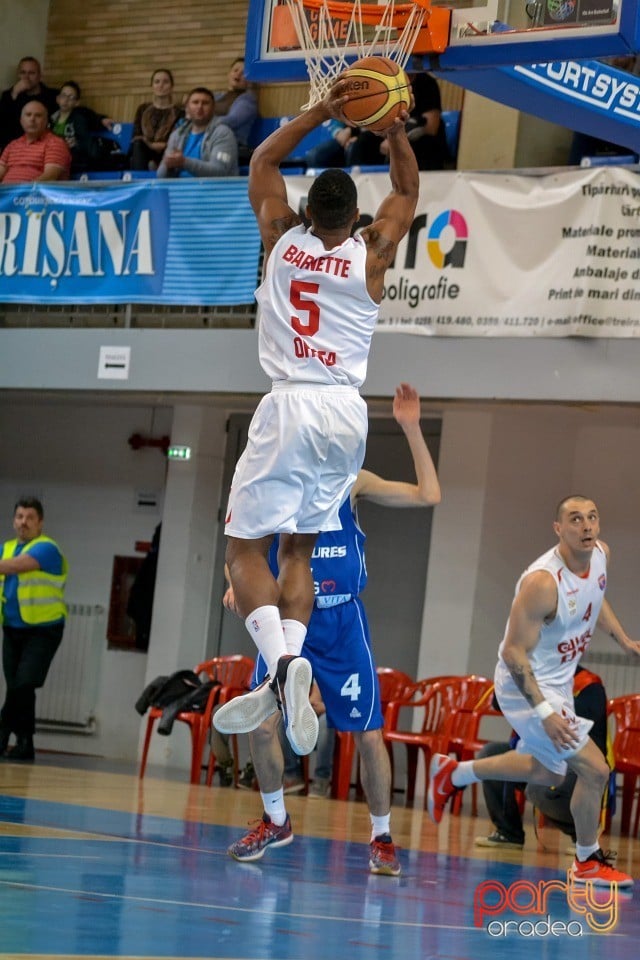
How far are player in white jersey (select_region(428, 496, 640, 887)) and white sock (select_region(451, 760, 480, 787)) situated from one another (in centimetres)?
70

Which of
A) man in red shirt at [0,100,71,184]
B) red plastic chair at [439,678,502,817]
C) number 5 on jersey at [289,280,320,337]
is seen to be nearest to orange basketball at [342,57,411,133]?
number 5 on jersey at [289,280,320,337]

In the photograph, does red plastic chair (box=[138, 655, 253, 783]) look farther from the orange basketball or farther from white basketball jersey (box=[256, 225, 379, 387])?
the orange basketball

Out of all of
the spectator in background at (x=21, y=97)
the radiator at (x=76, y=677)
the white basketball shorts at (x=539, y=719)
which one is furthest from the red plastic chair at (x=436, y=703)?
the spectator in background at (x=21, y=97)

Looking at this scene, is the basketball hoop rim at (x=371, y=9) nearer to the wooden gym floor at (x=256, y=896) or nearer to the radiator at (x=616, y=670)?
the wooden gym floor at (x=256, y=896)

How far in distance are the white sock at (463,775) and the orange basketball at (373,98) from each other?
4042 mm

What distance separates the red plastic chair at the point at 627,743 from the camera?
1065 cm

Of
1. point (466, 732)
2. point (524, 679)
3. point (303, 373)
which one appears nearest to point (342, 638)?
point (524, 679)

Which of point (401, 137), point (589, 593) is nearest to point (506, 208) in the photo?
point (589, 593)

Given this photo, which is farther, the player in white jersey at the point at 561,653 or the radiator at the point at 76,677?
the radiator at the point at 76,677

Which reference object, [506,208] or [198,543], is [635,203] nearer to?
[506,208]

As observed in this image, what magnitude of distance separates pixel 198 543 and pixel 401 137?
903cm

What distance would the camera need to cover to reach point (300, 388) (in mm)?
5312

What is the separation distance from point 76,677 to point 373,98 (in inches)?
424

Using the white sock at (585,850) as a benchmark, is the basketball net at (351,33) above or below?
above
